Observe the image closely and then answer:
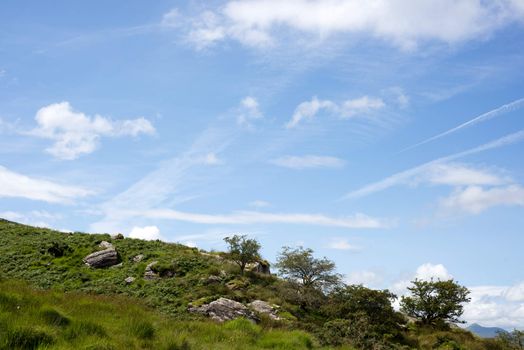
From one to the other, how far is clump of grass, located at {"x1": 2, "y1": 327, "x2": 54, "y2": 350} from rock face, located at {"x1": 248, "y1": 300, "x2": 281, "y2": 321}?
2024 cm

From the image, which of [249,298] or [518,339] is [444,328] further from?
[249,298]

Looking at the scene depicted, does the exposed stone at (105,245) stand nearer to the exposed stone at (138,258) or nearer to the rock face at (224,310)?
the exposed stone at (138,258)

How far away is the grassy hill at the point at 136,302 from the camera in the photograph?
11.0 meters

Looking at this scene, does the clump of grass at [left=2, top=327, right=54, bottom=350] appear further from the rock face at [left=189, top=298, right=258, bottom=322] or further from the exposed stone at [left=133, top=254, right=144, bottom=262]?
the exposed stone at [left=133, top=254, right=144, bottom=262]

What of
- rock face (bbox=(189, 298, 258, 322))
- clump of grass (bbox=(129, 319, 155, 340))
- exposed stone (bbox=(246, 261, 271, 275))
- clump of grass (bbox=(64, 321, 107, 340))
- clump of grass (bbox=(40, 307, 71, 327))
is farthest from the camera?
exposed stone (bbox=(246, 261, 271, 275))

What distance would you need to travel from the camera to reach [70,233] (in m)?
52.7

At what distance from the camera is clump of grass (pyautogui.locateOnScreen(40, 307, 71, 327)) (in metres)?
10.9

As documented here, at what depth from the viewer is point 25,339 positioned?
9219 millimetres

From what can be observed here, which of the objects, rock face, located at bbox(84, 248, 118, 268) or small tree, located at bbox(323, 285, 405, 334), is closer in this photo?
small tree, located at bbox(323, 285, 405, 334)

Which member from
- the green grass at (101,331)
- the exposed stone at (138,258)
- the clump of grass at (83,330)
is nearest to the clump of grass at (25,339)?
the green grass at (101,331)

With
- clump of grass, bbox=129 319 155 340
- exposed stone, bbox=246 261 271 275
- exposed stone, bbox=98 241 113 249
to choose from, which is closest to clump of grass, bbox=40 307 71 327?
clump of grass, bbox=129 319 155 340

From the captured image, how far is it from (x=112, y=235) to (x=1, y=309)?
42753 millimetres

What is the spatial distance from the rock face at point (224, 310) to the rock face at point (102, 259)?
15.6 m

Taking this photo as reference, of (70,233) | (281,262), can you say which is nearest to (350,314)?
(281,262)
